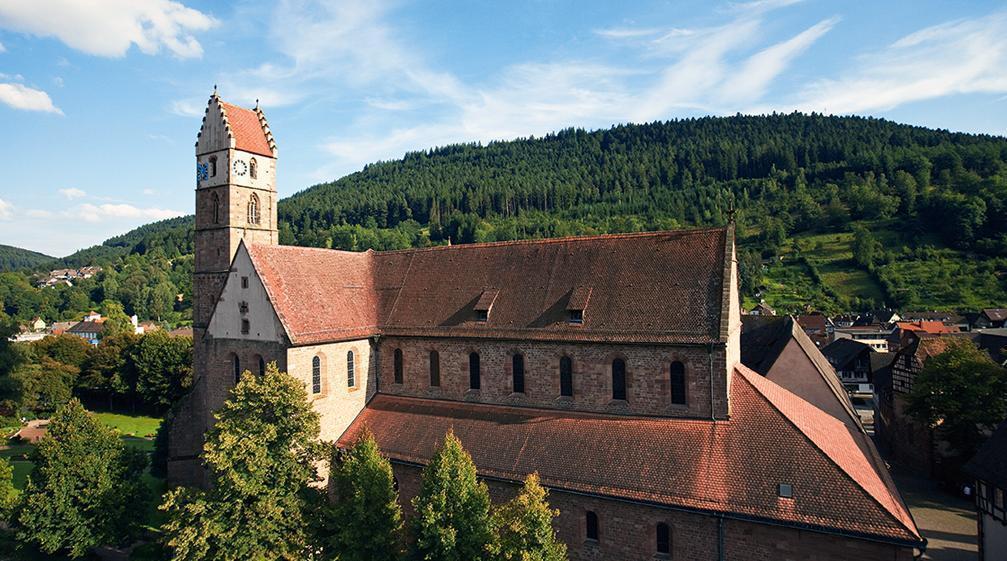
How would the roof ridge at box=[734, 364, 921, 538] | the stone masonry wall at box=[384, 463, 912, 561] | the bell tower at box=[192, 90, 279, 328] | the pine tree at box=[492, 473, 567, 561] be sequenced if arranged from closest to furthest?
the pine tree at box=[492, 473, 567, 561]
the roof ridge at box=[734, 364, 921, 538]
the stone masonry wall at box=[384, 463, 912, 561]
the bell tower at box=[192, 90, 279, 328]

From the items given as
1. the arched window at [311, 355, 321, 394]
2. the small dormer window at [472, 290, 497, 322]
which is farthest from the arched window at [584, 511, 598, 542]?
the arched window at [311, 355, 321, 394]

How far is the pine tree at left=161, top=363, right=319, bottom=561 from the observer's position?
20.2 metres

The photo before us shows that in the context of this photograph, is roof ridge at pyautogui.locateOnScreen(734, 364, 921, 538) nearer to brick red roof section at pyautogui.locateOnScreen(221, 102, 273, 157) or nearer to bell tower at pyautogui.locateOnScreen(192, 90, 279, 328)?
bell tower at pyautogui.locateOnScreen(192, 90, 279, 328)

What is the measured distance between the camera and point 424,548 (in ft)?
57.1

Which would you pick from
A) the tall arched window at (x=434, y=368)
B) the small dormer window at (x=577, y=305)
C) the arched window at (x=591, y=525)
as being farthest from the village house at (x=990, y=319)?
the tall arched window at (x=434, y=368)

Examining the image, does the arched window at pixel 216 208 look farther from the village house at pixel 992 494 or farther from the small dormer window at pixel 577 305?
the village house at pixel 992 494

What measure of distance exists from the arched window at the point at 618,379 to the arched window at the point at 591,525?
497 cm

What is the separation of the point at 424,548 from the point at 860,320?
392 ft

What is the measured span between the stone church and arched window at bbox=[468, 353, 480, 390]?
74mm

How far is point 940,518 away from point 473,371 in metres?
29.5

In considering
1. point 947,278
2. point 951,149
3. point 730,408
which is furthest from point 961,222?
point 730,408

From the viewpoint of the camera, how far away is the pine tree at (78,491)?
25.5m

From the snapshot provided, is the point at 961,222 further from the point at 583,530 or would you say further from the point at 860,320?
the point at 583,530

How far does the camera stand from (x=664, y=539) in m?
20.0
